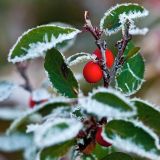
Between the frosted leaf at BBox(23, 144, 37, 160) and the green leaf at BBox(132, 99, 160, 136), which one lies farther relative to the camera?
the frosted leaf at BBox(23, 144, 37, 160)

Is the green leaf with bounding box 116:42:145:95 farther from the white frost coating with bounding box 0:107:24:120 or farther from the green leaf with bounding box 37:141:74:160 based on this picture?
the white frost coating with bounding box 0:107:24:120

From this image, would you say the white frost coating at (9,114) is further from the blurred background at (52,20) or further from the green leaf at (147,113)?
the blurred background at (52,20)

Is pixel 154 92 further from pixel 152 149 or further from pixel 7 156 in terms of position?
pixel 152 149

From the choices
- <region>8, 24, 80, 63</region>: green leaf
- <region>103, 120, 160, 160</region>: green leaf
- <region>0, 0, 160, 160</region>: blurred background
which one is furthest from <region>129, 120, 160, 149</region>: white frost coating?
<region>0, 0, 160, 160</region>: blurred background

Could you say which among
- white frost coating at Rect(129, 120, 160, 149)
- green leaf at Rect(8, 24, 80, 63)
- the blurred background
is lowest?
white frost coating at Rect(129, 120, 160, 149)

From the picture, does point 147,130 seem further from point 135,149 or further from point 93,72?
point 93,72

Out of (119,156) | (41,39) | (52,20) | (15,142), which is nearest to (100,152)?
(119,156)
